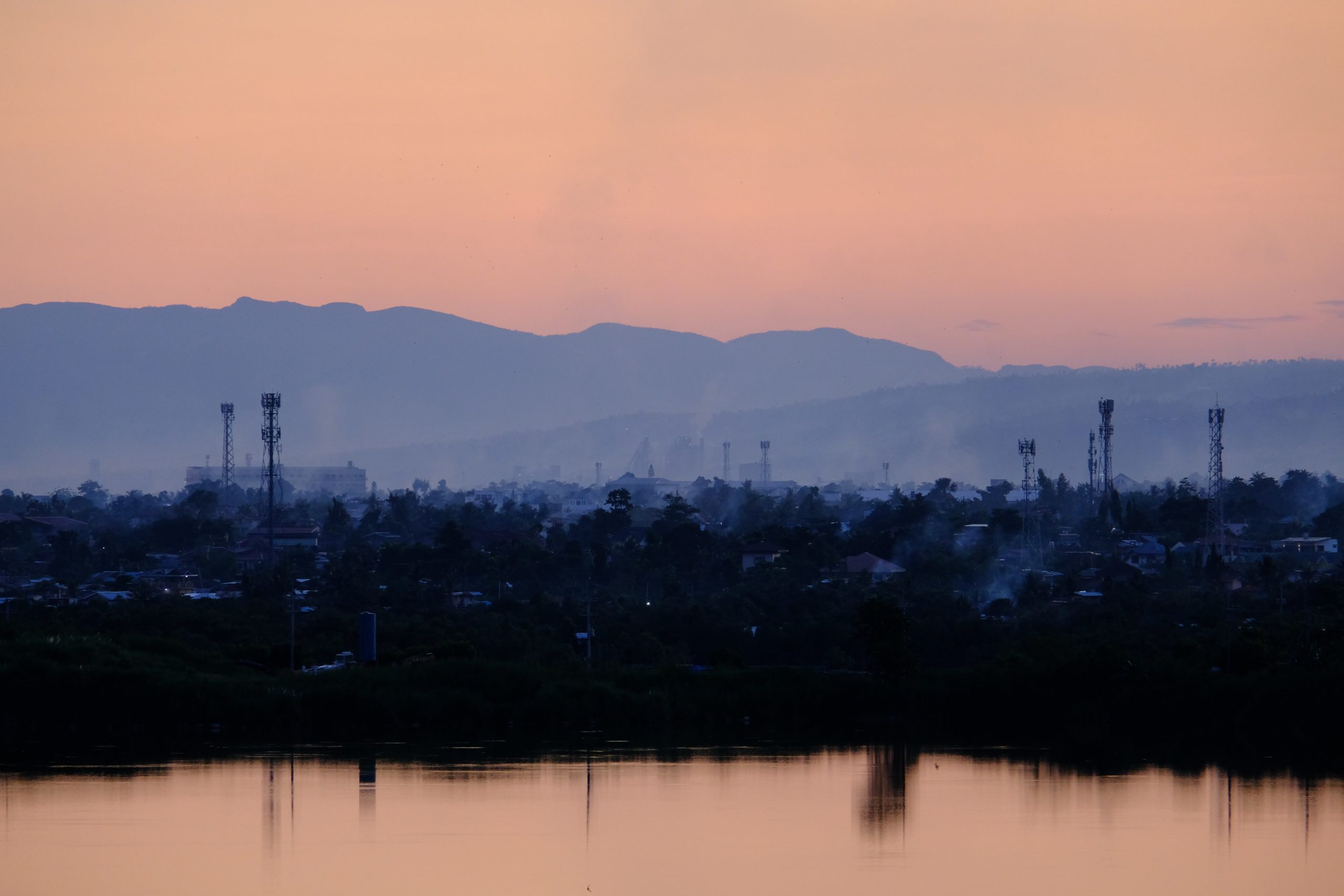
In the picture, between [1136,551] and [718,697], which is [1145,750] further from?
[1136,551]

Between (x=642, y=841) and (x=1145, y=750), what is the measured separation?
10338 mm

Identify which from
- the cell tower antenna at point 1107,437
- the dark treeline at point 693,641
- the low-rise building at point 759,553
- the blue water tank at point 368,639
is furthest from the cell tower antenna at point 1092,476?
the blue water tank at point 368,639

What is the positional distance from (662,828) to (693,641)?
1682 cm

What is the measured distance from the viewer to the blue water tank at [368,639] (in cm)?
3066

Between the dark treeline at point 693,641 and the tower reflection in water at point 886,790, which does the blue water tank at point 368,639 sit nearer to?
the dark treeline at point 693,641

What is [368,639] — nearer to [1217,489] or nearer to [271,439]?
[271,439]

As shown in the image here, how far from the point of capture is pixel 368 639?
101 feet

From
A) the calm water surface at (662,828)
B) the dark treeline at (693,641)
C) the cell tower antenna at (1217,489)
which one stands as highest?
the cell tower antenna at (1217,489)

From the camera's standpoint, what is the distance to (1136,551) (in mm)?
53969

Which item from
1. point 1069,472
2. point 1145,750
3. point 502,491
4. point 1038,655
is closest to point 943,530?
point 1038,655

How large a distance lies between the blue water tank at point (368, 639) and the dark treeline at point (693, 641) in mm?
413

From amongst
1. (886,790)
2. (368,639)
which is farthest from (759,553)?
(886,790)

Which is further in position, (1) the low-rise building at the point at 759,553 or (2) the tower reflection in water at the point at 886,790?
(1) the low-rise building at the point at 759,553

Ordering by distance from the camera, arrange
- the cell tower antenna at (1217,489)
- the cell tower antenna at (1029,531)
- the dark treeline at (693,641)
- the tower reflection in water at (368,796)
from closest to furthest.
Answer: the tower reflection in water at (368,796) → the dark treeline at (693,641) → the cell tower antenna at (1217,489) → the cell tower antenna at (1029,531)
